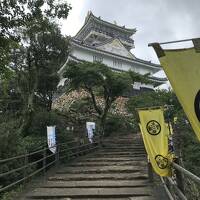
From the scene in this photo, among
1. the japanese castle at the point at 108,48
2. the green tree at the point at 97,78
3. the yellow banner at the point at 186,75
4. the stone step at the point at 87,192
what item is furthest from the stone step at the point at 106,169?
the japanese castle at the point at 108,48

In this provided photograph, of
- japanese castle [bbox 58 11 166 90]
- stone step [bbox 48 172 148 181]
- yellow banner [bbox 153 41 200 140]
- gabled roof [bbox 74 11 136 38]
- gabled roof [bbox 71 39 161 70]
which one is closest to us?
yellow banner [bbox 153 41 200 140]

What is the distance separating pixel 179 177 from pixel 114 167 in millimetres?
7448

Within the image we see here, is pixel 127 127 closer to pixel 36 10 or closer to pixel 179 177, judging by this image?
pixel 36 10

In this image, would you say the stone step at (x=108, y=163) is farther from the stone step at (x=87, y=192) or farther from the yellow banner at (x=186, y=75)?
the yellow banner at (x=186, y=75)

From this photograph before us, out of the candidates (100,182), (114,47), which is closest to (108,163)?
(100,182)

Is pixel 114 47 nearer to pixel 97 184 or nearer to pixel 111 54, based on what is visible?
pixel 111 54

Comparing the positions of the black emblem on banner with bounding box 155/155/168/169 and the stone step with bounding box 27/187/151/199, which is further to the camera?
the stone step with bounding box 27/187/151/199

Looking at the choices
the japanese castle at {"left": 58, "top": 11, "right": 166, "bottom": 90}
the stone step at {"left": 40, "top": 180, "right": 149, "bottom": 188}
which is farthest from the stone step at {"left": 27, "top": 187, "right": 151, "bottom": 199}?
the japanese castle at {"left": 58, "top": 11, "right": 166, "bottom": 90}

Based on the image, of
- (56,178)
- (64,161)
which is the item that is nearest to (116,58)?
(64,161)

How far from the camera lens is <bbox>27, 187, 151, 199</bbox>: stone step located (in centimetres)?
862

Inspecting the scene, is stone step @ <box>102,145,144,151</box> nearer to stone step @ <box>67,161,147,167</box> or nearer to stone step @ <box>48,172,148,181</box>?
stone step @ <box>67,161,147,167</box>

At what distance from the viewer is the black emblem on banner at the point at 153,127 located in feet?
25.6

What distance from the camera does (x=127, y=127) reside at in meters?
29.3

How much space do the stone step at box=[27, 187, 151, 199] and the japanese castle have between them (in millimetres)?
25356
